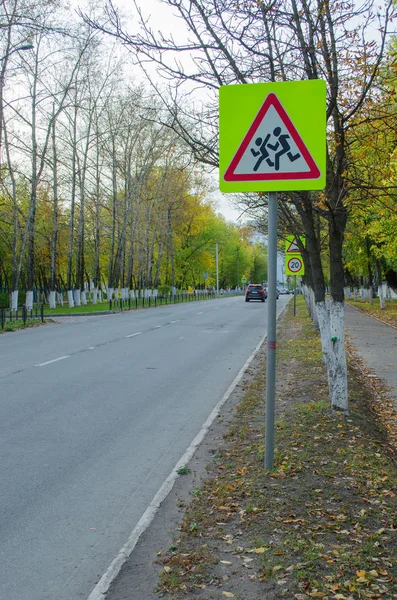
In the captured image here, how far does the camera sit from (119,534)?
4465 millimetres

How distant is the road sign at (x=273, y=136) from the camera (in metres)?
4.91

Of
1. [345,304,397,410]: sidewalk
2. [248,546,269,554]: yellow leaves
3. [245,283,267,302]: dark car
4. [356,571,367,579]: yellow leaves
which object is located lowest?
[345,304,397,410]: sidewalk

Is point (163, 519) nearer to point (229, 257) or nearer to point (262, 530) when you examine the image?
point (262, 530)

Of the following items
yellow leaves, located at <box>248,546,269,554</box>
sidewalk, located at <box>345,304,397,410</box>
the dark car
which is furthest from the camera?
the dark car

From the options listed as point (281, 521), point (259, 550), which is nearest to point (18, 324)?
point (281, 521)

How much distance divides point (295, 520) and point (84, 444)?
3.24 meters

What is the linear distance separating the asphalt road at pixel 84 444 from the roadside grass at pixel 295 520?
1.85 feet

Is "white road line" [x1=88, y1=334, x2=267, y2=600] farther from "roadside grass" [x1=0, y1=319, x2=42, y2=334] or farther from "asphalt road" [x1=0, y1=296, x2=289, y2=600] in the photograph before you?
"roadside grass" [x1=0, y1=319, x2=42, y2=334]

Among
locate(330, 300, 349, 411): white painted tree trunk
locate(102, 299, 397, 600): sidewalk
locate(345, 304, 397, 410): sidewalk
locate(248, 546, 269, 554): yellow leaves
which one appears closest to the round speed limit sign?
locate(345, 304, 397, 410): sidewalk

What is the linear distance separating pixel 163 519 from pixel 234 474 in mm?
956

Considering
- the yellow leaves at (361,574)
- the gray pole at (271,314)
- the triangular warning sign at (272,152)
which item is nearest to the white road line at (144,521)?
→ the gray pole at (271,314)

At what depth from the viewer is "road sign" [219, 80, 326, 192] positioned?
4906 mm

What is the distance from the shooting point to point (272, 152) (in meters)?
4.96

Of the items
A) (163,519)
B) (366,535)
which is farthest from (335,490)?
(163,519)
